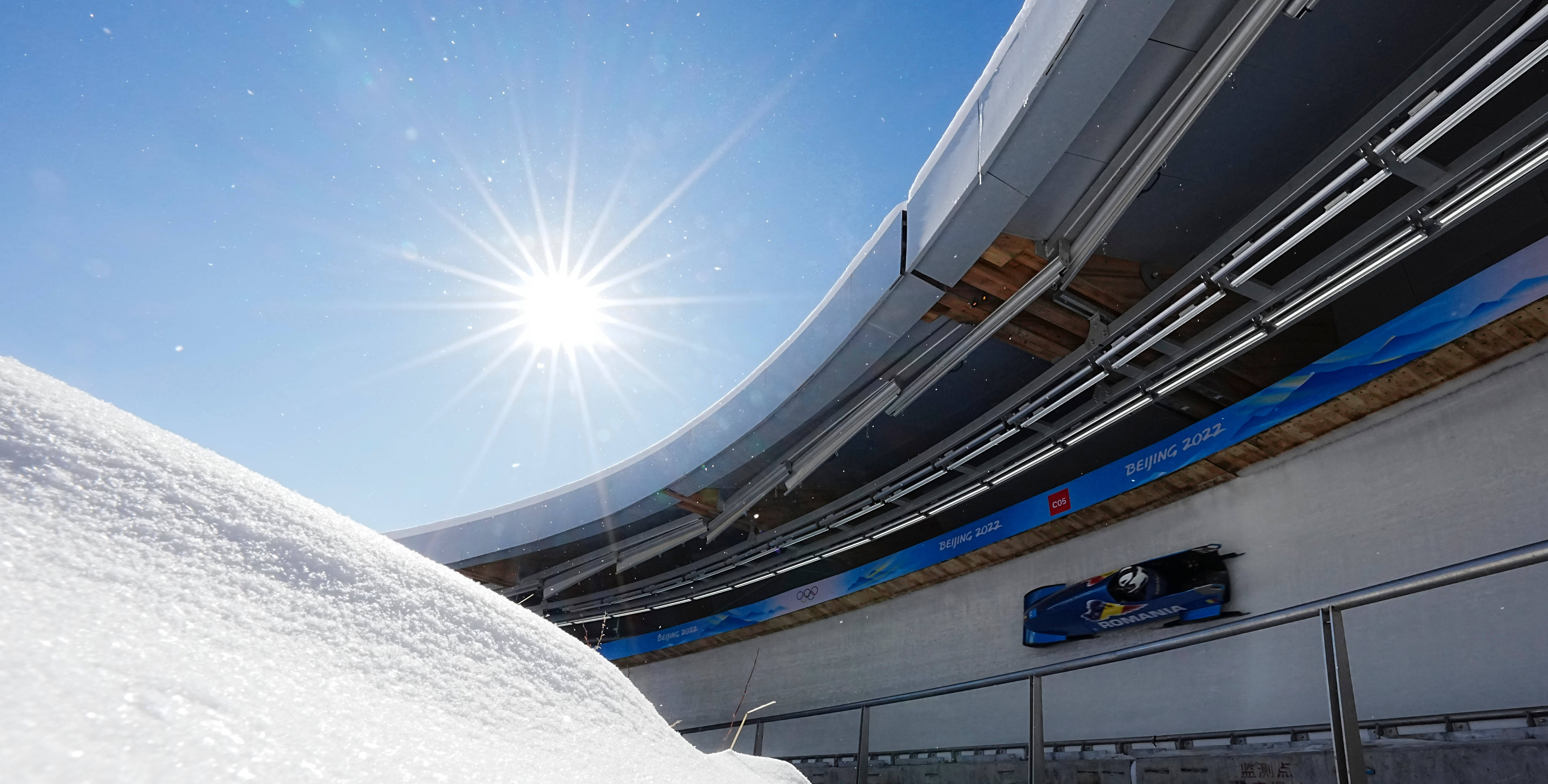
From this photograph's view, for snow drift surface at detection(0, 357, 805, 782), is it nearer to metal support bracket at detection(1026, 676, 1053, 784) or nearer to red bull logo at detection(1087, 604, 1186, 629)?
metal support bracket at detection(1026, 676, 1053, 784)

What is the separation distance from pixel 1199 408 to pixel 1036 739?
5724 mm

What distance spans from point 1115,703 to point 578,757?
9569 millimetres

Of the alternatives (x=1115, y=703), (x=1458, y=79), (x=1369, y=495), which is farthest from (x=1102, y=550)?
(x=1458, y=79)

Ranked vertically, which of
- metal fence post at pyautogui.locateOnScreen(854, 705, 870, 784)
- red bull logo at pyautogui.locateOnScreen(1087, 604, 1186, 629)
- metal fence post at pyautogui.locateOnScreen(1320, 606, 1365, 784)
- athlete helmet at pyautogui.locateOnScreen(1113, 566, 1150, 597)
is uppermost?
athlete helmet at pyautogui.locateOnScreen(1113, 566, 1150, 597)

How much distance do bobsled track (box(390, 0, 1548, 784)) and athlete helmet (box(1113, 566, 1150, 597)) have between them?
54 millimetres

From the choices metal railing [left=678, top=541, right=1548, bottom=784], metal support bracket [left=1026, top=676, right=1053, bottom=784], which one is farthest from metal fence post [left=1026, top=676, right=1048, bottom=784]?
metal railing [left=678, top=541, right=1548, bottom=784]

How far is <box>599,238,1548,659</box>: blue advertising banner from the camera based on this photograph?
20.2 ft

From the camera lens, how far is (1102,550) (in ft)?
33.2

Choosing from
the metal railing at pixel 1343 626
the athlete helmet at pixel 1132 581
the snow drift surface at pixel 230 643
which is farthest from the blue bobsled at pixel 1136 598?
the snow drift surface at pixel 230 643

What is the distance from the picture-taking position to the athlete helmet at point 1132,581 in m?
9.05

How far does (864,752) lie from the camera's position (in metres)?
5.74

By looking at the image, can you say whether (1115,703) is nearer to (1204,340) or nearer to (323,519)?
(1204,340)

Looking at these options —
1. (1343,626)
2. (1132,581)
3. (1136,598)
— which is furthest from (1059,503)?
(1343,626)

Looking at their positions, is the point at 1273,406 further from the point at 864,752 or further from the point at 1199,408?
the point at 864,752
